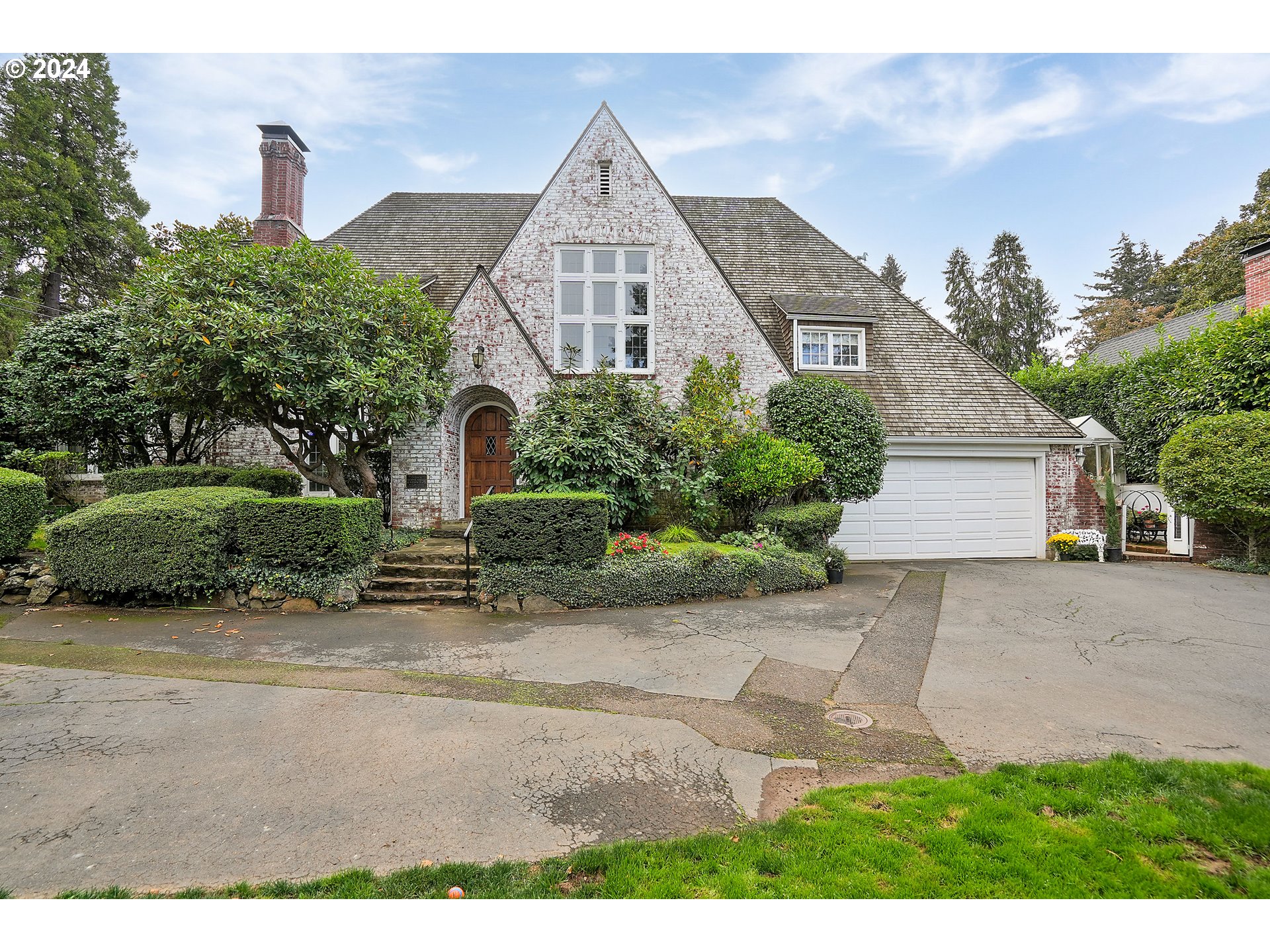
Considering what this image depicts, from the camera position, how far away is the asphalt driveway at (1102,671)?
3.69m

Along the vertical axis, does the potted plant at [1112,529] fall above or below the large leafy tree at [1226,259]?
below

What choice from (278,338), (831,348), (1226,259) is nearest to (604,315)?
(831,348)

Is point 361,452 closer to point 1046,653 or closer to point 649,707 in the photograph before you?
point 649,707

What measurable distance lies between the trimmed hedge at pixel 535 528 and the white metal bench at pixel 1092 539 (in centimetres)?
1121

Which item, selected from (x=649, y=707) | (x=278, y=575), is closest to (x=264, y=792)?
(x=649, y=707)

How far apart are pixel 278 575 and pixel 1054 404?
2129 centimetres

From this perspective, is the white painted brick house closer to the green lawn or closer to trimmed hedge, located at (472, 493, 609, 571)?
trimmed hedge, located at (472, 493, 609, 571)

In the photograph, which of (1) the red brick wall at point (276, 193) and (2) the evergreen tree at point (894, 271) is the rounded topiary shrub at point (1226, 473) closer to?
(1) the red brick wall at point (276, 193)

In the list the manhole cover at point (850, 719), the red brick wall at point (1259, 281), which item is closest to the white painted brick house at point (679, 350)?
the red brick wall at point (1259, 281)

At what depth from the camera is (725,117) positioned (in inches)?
341

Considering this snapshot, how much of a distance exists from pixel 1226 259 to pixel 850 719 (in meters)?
→ 30.7

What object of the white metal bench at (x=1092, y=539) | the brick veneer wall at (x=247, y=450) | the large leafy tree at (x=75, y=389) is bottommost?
the white metal bench at (x=1092, y=539)

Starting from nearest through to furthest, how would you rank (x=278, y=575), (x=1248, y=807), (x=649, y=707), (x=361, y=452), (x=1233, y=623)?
1. (x=1248, y=807)
2. (x=649, y=707)
3. (x=1233, y=623)
4. (x=278, y=575)
5. (x=361, y=452)

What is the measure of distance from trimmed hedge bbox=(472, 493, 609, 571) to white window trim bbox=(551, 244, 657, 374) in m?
4.77
